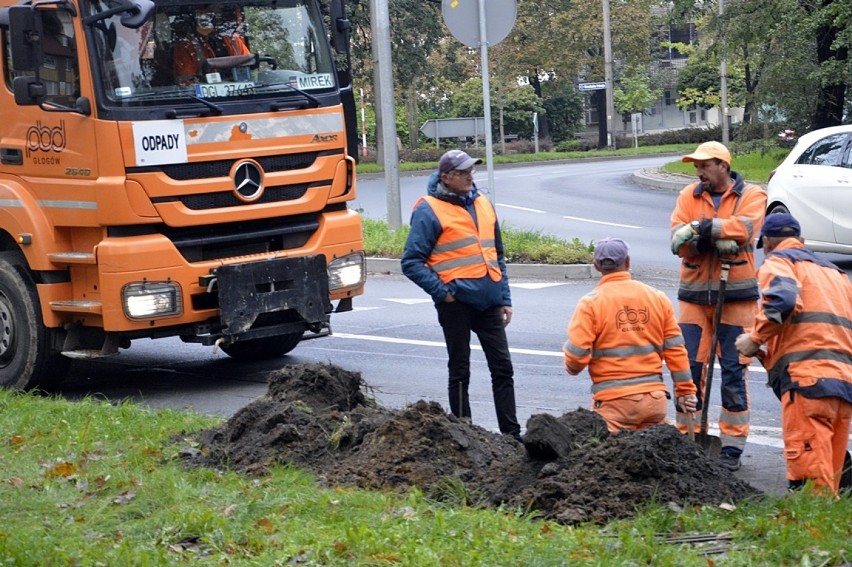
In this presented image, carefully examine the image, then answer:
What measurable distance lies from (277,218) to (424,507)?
4658 mm

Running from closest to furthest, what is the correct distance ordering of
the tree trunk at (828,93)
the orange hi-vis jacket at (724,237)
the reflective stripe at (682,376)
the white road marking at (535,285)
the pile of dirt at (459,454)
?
the pile of dirt at (459,454) < the reflective stripe at (682,376) < the orange hi-vis jacket at (724,237) < the white road marking at (535,285) < the tree trunk at (828,93)

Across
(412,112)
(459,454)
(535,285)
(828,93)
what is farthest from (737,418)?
(412,112)

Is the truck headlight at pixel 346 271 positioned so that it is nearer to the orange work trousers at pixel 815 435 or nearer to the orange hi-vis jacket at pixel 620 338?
the orange hi-vis jacket at pixel 620 338

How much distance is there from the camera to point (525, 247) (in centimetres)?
1689

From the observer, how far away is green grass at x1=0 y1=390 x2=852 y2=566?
16.7 ft

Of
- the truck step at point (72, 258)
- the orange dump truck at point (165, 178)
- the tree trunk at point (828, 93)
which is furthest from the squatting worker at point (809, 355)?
the tree trunk at point (828, 93)

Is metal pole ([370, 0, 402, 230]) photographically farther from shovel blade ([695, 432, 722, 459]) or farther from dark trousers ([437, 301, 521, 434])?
shovel blade ([695, 432, 722, 459])

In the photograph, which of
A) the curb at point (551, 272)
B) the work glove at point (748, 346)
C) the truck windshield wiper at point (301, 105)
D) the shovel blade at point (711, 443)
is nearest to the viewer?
the work glove at point (748, 346)

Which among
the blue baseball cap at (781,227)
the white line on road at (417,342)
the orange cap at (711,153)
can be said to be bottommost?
the white line on road at (417,342)

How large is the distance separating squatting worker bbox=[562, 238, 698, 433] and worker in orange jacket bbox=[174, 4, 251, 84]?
4.29 m

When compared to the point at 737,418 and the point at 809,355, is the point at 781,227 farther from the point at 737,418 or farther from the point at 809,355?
the point at 737,418

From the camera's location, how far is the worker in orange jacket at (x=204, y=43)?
32.0 ft

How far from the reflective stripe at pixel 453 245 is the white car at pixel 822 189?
8.06 meters

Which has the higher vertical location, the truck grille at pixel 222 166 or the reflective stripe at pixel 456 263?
the truck grille at pixel 222 166
